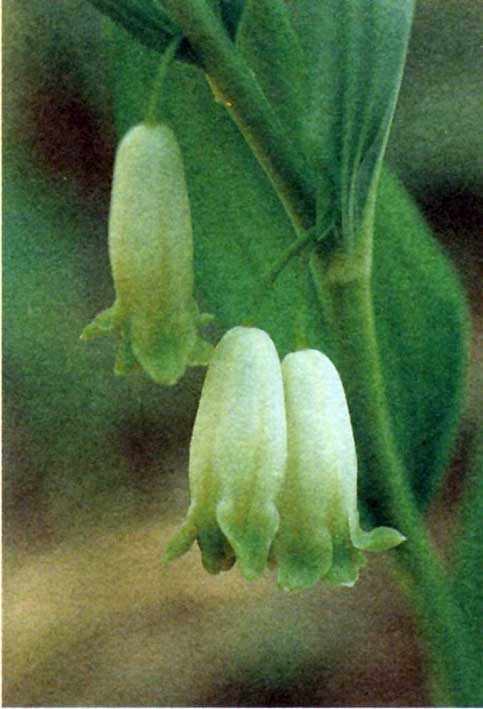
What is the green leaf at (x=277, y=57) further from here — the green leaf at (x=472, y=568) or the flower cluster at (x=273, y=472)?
the green leaf at (x=472, y=568)

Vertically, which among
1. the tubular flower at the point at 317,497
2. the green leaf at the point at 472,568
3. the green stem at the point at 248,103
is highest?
the green stem at the point at 248,103

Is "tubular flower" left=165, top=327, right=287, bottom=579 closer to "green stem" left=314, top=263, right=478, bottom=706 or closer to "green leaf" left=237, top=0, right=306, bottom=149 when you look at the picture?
"green stem" left=314, top=263, right=478, bottom=706

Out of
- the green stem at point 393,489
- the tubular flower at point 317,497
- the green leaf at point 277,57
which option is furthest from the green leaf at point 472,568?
the green leaf at point 277,57

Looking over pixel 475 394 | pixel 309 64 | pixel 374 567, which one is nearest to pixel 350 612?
pixel 374 567

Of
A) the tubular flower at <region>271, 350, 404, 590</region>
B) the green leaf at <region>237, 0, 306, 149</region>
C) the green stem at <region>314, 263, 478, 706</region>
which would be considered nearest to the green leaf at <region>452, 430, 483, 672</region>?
the green stem at <region>314, 263, 478, 706</region>

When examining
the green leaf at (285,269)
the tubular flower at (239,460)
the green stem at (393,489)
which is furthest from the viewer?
the green leaf at (285,269)
